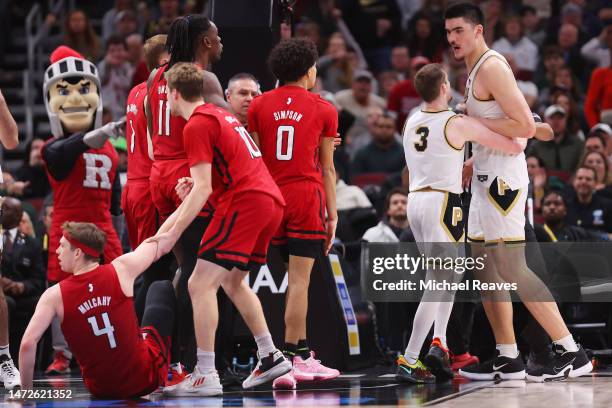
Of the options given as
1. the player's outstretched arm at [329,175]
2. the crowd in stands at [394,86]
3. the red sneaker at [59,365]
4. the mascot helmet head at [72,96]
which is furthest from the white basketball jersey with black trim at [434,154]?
the red sneaker at [59,365]

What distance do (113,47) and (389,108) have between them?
3.47 metres

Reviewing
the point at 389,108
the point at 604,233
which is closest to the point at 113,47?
the point at 389,108

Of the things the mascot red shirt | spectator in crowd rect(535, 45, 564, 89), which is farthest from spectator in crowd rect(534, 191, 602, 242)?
spectator in crowd rect(535, 45, 564, 89)

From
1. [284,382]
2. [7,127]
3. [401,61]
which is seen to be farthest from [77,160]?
[401,61]

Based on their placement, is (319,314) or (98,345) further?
(319,314)

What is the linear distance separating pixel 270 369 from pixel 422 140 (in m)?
1.74

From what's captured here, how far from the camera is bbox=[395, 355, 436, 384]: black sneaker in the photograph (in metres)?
7.80

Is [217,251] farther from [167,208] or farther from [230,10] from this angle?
[230,10]

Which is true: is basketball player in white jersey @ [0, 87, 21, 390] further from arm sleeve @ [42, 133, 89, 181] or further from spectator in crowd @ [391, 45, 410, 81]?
spectator in crowd @ [391, 45, 410, 81]

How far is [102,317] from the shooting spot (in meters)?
7.02

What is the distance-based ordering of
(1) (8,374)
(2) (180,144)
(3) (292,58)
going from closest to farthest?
1. (2) (180,144)
2. (3) (292,58)
3. (1) (8,374)

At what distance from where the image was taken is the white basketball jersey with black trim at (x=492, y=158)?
7.89 metres

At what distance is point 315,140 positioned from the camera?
7.96 meters

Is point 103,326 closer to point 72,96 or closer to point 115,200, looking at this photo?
point 115,200
